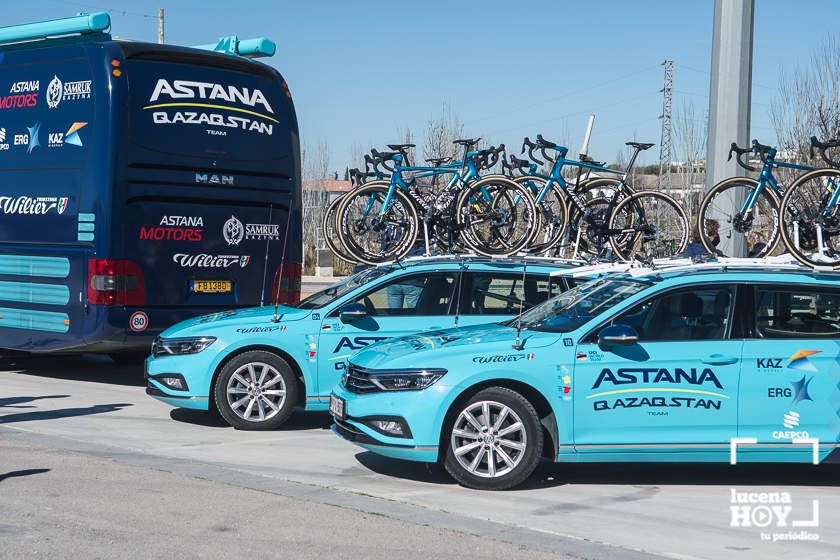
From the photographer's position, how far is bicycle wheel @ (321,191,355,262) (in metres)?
11.9

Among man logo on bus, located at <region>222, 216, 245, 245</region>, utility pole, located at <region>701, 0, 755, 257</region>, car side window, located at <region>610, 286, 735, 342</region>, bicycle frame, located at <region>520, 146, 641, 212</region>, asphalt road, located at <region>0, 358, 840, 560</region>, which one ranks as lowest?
asphalt road, located at <region>0, 358, 840, 560</region>

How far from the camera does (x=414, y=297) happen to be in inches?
404

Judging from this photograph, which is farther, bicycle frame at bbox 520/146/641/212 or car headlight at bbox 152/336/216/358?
bicycle frame at bbox 520/146/641/212

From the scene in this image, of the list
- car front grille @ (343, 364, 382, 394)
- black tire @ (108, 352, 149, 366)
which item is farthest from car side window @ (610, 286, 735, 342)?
black tire @ (108, 352, 149, 366)

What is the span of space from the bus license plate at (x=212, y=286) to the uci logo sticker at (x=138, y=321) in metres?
0.74

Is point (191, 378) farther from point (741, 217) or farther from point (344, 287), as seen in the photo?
point (741, 217)

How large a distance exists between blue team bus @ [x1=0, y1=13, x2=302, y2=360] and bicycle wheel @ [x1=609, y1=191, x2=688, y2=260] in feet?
13.1

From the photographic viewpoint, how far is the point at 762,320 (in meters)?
8.11

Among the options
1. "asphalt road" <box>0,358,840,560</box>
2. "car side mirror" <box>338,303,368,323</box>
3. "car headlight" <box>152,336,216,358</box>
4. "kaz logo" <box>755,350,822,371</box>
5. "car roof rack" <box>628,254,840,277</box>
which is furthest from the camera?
"car headlight" <box>152,336,216,358</box>

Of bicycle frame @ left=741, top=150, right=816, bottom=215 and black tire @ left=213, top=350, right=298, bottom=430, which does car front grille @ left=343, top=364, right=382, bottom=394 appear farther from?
bicycle frame @ left=741, top=150, right=816, bottom=215

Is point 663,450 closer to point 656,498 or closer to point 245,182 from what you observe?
point 656,498

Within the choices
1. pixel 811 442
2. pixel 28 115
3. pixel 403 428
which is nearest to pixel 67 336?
pixel 28 115

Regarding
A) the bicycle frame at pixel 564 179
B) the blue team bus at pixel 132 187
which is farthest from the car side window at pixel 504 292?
the blue team bus at pixel 132 187

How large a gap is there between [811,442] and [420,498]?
2882 mm
